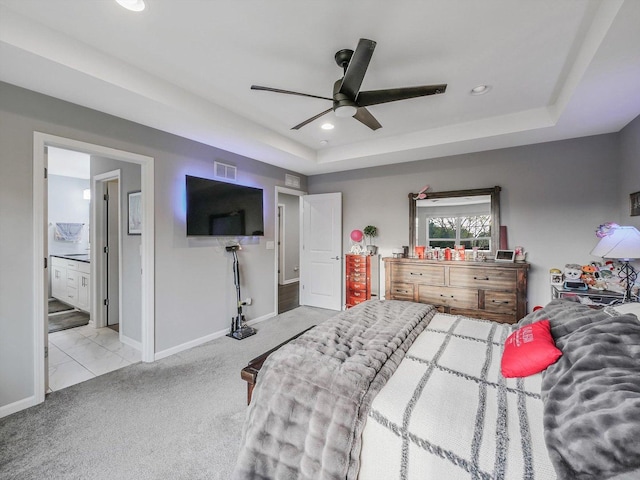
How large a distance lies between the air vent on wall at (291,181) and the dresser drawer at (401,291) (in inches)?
98.0

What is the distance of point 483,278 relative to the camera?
3551 millimetres

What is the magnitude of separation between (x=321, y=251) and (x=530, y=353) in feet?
12.9

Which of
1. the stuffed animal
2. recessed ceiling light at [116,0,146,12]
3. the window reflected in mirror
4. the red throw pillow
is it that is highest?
recessed ceiling light at [116,0,146,12]

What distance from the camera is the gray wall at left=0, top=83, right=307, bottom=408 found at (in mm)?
2121

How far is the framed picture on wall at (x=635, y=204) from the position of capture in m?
2.65

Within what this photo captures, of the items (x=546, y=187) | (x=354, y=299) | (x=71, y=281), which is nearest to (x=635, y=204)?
(x=546, y=187)

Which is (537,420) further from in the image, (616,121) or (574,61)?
(616,121)

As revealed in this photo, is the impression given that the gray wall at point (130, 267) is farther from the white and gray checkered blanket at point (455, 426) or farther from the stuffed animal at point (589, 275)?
the stuffed animal at point (589, 275)

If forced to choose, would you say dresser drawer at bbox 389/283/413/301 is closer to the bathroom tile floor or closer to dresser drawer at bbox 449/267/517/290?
dresser drawer at bbox 449/267/517/290

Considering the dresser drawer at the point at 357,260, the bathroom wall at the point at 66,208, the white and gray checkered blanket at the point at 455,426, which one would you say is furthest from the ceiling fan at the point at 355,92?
the bathroom wall at the point at 66,208

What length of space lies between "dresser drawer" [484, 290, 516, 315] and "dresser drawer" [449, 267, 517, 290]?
0.08 metres

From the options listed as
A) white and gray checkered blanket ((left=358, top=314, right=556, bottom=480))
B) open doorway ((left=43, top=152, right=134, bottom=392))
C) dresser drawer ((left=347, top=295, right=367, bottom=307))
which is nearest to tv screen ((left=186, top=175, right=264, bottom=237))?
open doorway ((left=43, top=152, right=134, bottom=392))

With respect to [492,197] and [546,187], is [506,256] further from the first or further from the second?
[546,187]

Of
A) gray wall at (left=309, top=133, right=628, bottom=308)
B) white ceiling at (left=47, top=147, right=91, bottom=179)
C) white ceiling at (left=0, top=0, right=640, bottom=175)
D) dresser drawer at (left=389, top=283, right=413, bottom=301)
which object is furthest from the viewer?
white ceiling at (left=47, top=147, right=91, bottom=179)
